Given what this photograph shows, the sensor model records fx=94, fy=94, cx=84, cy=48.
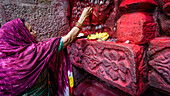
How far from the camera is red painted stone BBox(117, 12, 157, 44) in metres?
1.08

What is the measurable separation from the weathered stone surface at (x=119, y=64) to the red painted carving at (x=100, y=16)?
56 cm

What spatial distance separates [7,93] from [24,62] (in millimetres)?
379

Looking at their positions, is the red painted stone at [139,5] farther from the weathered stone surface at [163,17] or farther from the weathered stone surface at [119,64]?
the weathered stone surface at [119,64]

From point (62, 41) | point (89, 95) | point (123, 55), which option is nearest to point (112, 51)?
point (123, 55)

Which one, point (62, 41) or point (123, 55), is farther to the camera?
point (62, 41)

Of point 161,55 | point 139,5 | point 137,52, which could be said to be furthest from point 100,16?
point 161,55

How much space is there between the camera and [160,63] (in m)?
1.01

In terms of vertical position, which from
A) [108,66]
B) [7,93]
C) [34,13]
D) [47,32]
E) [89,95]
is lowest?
[89,95]

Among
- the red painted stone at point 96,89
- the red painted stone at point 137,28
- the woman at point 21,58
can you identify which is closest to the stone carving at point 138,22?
the red painted stone at point 137,28

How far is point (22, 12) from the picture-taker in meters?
1.86

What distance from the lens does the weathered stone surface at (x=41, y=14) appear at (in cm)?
175

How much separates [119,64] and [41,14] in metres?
1.86

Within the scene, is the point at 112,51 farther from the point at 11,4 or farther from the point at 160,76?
the point at 11,4

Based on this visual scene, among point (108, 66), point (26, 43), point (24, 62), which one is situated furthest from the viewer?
point (108, 66)
